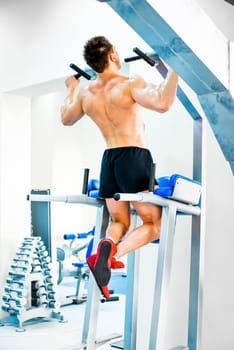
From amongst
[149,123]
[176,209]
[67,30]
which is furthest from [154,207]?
[67,30]

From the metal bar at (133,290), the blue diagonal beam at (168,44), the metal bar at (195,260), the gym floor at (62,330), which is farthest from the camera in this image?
the gym floor at (62,330)

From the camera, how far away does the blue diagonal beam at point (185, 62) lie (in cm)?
85

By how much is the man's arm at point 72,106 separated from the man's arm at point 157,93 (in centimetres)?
46

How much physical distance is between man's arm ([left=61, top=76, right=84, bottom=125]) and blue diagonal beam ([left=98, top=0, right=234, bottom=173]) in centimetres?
207

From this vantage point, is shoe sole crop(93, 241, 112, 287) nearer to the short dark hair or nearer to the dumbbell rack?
the short dark hair

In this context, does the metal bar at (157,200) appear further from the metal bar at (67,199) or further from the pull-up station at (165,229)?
the metal bar at (67,199)

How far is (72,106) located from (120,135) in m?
0.43

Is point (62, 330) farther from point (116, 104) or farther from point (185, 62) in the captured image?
point (185, 62)

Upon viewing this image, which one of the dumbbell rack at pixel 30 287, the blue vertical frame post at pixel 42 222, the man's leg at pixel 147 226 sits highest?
the man's leg at pixel 147 226

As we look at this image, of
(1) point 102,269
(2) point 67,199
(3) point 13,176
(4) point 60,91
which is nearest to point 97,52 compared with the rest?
(2) point 67,199

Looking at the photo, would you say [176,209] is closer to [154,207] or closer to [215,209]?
[154,207]

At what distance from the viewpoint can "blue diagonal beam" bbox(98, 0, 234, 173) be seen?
33.4 inches

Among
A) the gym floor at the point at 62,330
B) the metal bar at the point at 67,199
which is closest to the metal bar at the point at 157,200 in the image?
the metal bar at the point at 67,199

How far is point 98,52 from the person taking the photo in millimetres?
2682
